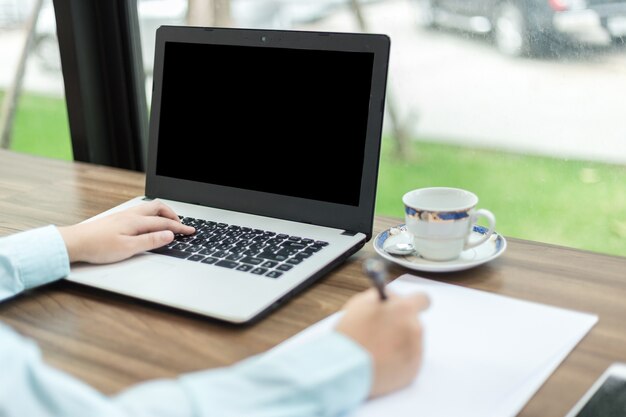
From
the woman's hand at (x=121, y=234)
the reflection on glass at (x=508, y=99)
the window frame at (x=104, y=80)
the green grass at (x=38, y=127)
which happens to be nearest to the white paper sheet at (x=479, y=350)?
the woman's hand at (x=121, y=234)

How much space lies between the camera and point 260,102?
3.43 feet

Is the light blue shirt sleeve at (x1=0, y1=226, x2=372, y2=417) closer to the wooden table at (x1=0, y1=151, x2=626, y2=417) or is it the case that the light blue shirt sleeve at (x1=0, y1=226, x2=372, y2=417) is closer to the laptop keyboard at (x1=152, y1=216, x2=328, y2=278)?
the wooden table at (x1=0, y1=151, x2=626, y2=417)

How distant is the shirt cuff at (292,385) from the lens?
0.60 meters

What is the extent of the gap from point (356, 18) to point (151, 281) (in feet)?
2.45

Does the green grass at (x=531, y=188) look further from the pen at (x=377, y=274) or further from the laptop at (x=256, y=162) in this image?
the pen at (x=377, y=274)

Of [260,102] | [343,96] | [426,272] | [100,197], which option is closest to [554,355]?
[426,272]

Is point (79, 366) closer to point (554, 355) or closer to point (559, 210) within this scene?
point (554, 355)

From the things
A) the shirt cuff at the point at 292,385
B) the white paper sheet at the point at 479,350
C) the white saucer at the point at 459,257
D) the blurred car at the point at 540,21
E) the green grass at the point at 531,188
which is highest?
the blurred car at the point at 540,21

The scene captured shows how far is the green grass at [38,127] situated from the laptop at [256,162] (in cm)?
93

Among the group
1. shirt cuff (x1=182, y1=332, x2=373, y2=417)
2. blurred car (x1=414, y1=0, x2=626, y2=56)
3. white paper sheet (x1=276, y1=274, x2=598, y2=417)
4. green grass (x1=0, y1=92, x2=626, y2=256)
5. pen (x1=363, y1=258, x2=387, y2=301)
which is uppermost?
blurred car (x1=414, y1=0, x2=626, y2=56)

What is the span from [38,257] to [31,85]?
1298 millimetres

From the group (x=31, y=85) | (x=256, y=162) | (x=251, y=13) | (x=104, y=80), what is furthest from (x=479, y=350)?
(x=31, y=85)

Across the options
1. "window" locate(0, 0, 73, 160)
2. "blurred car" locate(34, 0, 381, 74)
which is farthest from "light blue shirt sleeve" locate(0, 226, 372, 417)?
"window" locate(0, 0, 73, 160)

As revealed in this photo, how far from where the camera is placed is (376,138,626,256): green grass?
1.34 meters
